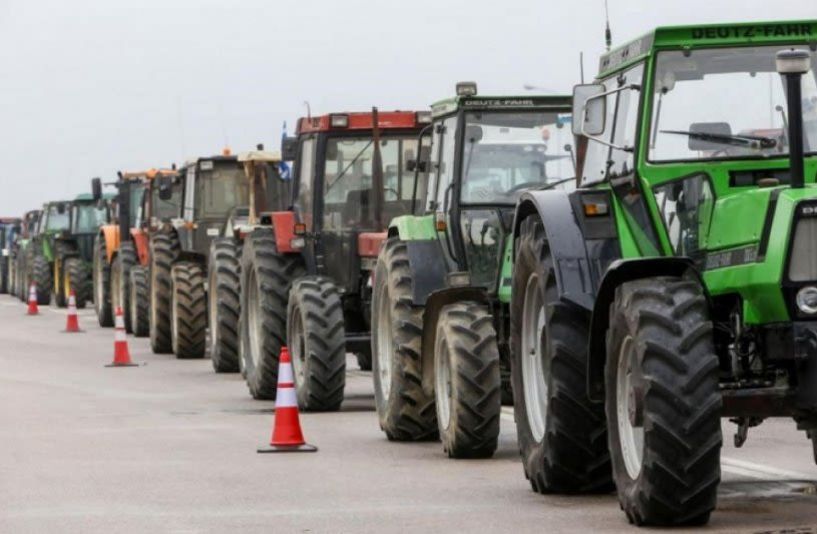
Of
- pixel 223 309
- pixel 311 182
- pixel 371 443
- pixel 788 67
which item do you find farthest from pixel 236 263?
pixel 788 67

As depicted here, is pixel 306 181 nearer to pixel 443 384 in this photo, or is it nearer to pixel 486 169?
pixel 486 169

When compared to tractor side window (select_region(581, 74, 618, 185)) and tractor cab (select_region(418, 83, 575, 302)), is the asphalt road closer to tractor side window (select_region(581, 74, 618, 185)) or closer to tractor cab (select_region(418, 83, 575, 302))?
tractor cab (select_region(418, 83, 575, 302))

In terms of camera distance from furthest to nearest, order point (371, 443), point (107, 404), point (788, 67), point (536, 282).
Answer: point (107, 404), point (371, 443), point (536, 282), point (788, 67)

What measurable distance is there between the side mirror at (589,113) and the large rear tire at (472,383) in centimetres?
320

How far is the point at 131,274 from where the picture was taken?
112 ft

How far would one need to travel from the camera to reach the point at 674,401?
1043cm

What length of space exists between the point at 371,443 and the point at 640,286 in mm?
5916

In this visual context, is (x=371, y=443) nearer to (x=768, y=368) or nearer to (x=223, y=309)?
(x=768, y=368)

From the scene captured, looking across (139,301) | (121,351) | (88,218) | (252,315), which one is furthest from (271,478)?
(88,218)

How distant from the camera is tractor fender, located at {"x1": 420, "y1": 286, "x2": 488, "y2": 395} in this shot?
1515 cm

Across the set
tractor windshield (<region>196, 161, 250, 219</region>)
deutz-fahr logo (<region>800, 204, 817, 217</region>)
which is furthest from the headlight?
tractor windshield (<region>196, 161, 250, 219</region>)

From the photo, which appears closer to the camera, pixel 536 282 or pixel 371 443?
pixel 536 282

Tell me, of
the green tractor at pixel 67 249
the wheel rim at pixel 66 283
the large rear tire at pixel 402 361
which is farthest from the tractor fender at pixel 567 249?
the wheel rim at pixel 66 283

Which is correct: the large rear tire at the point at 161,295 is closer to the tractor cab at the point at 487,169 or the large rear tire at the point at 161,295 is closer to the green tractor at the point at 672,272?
the tractor cab at the point at 487,169
